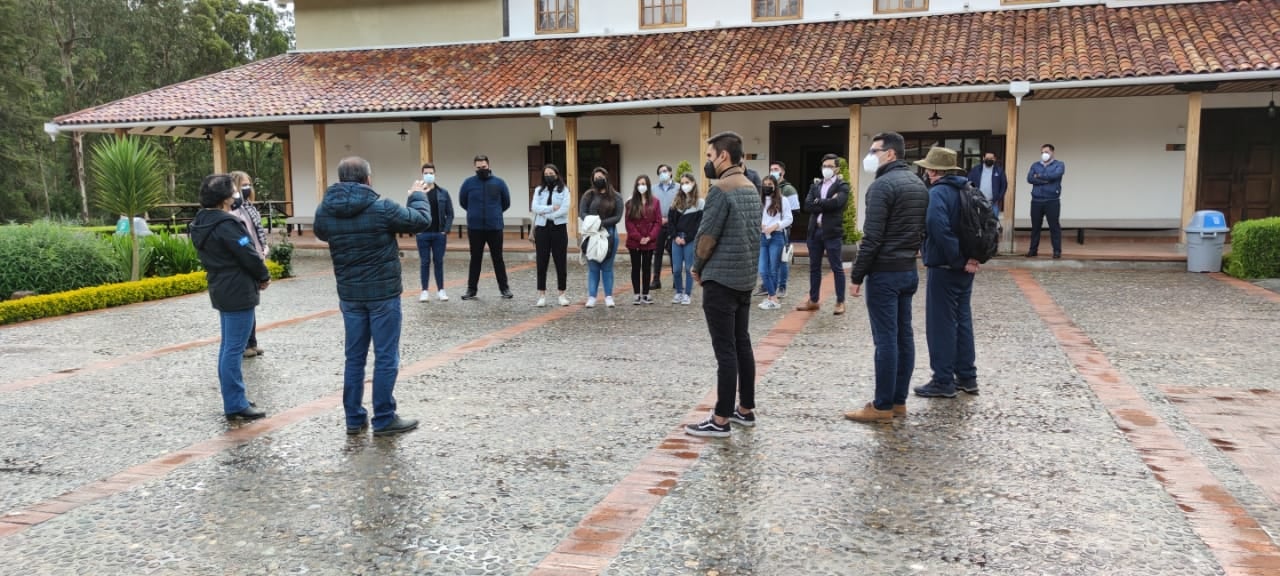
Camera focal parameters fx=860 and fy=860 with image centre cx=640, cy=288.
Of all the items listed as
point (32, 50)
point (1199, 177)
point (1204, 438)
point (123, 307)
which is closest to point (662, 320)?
point (1204, 438)

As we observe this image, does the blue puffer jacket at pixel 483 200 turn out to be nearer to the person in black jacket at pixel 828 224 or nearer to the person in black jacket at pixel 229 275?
the person in black jacket at pixel 828 224

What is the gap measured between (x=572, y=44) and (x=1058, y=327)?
12.4 metres

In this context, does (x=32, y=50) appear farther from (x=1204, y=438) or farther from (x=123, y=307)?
(x=1204, y=438)

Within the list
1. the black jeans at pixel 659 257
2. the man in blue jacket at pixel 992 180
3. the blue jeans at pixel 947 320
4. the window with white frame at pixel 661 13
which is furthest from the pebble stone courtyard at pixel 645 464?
the window with white frame at pixel 661 13

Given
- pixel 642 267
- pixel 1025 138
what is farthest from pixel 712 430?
pixel 1025 138

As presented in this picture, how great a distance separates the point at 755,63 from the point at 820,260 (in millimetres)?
7290

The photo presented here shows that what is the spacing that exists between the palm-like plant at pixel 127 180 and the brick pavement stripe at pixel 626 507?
30.4ft

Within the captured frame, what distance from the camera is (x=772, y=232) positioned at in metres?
8.95

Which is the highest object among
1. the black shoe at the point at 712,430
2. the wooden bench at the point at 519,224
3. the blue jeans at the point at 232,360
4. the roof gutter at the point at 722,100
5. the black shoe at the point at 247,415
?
the roof gutter at the point at 722,100

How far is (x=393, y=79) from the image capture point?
56.6ft

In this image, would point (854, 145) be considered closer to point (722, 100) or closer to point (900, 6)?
Answer: point (722, 100)

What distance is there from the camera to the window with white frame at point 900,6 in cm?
1611

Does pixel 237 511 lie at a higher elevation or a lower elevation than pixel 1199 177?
lower

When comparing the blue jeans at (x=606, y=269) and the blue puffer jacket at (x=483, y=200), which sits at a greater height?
the blue puffer jacket at (x=483, y=200)
